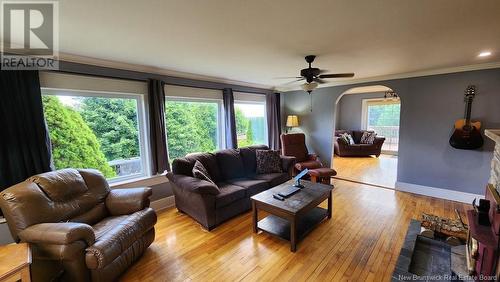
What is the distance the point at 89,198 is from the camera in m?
2.27

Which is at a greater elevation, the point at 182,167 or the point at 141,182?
the point at 182,167

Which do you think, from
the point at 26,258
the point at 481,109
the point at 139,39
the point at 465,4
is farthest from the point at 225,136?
the point at 481,109

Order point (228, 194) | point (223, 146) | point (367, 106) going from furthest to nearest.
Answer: point (367, 106)
point (223, 146)
point (228, 194)

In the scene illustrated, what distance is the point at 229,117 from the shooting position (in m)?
4.38

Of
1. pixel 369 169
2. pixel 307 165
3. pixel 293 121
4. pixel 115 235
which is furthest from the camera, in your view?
pixel 369 169

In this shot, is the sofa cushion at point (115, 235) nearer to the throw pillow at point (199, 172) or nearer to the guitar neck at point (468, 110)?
the throw pillow at point (199, 172)

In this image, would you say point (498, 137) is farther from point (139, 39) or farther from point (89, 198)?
point (89, 198)

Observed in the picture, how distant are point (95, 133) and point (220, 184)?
1.90 m

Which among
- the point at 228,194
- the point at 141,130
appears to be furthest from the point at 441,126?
the point at 141,130

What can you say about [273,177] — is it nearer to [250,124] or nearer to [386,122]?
[250,124]

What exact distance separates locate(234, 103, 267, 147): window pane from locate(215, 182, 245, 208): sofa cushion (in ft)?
6.11

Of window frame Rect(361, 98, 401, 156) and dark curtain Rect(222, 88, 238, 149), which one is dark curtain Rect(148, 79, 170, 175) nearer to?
dark curtain Rect(222, 88, 238, 149)

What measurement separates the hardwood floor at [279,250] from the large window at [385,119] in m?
4.85

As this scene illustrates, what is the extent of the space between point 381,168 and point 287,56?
186 inches
